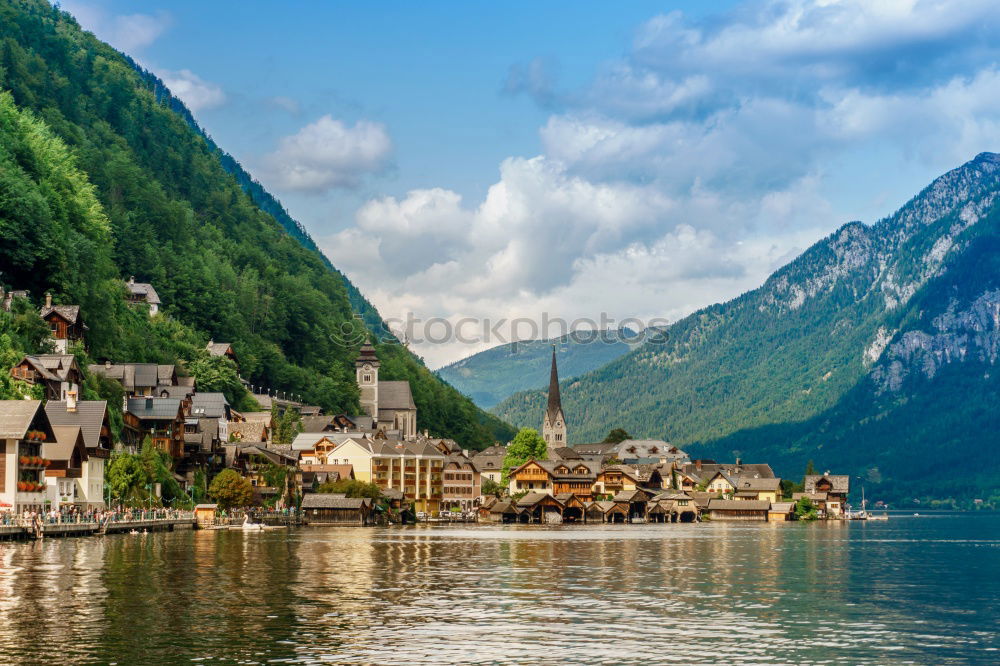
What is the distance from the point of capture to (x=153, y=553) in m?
78.5

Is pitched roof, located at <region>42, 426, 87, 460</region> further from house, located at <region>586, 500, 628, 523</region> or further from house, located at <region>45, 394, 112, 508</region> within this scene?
house, located at <region>586, 500, 628, 523</region>

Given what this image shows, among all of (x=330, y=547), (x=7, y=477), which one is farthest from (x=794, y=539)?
(x=7, y=477)

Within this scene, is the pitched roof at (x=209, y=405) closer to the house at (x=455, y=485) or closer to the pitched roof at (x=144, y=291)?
the pitched roof at (x=144, y=291)

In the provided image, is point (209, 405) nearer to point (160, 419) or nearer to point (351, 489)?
point (351, 489)

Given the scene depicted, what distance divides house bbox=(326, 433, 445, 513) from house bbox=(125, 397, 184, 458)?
42563 mm

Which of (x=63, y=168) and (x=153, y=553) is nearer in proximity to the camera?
(x=153, y=553)

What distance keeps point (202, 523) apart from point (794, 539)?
56595 mm

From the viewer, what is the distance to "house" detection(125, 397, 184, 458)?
450 ft

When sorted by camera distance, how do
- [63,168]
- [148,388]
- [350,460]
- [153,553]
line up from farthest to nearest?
[350,460] → [63,168] → [148,388] → [153,553]

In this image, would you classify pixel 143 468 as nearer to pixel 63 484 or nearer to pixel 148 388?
→ pixel 63 484

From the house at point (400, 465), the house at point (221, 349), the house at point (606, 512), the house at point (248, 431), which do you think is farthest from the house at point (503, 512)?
the house at point (221, 349)

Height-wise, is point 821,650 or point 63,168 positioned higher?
point 63,168

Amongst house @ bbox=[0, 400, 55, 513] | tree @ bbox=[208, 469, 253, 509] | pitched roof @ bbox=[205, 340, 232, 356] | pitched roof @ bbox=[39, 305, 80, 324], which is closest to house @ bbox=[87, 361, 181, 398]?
pitched roof @ bbox=[39, 305, 80, 324]

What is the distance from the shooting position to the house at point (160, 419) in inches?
5399
